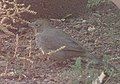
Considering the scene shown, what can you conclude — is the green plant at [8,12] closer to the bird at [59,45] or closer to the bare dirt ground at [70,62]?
the bare dirt ground at [70,62]

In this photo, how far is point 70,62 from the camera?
6.24 metres

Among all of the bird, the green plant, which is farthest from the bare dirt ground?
the green plant

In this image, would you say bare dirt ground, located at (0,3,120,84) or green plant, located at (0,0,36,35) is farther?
green plant, located at (0,0,36,35)

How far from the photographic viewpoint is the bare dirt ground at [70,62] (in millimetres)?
5625

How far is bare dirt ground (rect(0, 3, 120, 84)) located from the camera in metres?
→ 5.62

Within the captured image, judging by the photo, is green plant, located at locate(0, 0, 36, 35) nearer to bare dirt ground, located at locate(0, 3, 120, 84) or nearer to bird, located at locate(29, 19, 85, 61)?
bare dirt ground, located at locate(0, 3, 120, 84)

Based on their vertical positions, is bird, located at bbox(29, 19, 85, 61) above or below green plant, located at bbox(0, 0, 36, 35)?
below

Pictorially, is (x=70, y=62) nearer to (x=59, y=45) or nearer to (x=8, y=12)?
(x=59, y=45)

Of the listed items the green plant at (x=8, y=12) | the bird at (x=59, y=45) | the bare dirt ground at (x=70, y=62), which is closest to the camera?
the bare dirt ground at (x=70, y=62)

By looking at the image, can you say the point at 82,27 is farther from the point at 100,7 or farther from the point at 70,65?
the point at 70,65

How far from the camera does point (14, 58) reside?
621cm

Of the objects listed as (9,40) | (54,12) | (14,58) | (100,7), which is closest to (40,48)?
(14,58)

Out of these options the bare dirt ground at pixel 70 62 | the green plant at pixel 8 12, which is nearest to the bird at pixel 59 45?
A: the bare dirt ground at pixel 70 62

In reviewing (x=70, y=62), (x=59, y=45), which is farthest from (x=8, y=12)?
(x=70, y=62)
